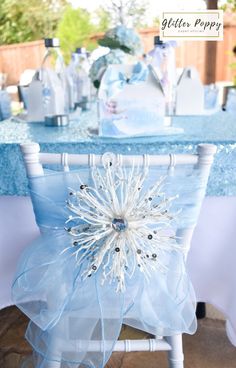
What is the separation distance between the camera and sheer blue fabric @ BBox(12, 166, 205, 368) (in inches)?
29.2

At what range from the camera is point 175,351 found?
90cm

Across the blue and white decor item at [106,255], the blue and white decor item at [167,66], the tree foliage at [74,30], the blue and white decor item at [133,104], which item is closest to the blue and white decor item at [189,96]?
the blue and white decor item at [167,66]

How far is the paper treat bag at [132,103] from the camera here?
3.36ft

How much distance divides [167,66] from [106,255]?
2.95 ft

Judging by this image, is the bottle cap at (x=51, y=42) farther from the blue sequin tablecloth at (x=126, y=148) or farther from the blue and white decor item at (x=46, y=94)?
the blue sequin tablecloth at (x=126, y=148)

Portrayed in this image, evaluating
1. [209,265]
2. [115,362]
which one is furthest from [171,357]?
[115,362]

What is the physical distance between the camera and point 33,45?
1.91m

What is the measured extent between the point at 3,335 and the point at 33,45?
1.29m

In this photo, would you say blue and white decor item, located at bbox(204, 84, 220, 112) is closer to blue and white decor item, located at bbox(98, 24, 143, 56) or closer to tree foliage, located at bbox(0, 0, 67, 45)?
blue and white decor item, located at bbox(98, 24, 143, 56)

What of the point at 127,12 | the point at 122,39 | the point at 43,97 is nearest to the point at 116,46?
the point at 122,39

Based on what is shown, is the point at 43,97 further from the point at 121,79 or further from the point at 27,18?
the point at 27,18

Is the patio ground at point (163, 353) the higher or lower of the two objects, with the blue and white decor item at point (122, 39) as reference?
lower

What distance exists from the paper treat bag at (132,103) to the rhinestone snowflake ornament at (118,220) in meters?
0.34

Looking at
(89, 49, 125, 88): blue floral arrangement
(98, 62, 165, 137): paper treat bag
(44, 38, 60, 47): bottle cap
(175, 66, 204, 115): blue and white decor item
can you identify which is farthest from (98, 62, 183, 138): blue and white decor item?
(44, 38, 60, 47): bottle cap
